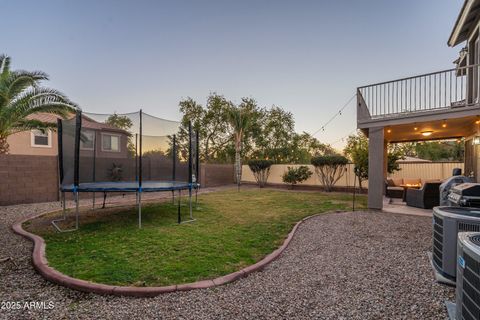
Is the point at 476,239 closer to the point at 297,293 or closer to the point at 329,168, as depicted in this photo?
the point at 297,293

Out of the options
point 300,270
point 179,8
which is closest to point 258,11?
point 179,8

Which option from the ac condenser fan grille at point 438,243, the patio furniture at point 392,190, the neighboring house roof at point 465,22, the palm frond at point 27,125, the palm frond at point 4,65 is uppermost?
the neighboring house roof at point 465,22

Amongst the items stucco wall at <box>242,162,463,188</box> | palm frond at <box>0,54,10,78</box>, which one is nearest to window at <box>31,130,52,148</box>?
palm frond at <box>0,54,10,78</box>

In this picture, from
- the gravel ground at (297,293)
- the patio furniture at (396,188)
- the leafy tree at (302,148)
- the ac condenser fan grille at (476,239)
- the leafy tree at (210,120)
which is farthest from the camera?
the leafy tree at (302,148)

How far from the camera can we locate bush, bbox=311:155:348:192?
38.1ft

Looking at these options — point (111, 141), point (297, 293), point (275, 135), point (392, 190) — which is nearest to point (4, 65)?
point (111, 141)

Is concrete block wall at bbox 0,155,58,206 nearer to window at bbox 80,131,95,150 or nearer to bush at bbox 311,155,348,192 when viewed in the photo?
window at bbox 80,131,95,150

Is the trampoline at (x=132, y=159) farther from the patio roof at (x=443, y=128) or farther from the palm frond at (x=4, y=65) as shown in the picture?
the patio roof at (x=443, y=128)

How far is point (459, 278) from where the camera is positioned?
141 cm

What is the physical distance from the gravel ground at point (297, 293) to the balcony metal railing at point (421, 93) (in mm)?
4485

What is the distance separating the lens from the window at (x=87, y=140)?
689 cm

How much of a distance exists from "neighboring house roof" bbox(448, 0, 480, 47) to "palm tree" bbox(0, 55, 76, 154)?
37.7ft

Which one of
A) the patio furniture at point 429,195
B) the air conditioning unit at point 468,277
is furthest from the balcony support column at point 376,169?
the air conditioning unit at point 468,277

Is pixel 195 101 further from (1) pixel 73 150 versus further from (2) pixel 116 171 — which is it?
(1) pixel 73 150
